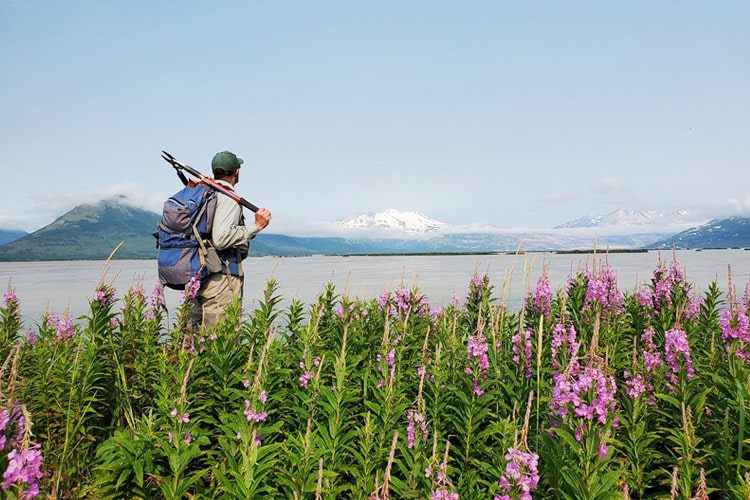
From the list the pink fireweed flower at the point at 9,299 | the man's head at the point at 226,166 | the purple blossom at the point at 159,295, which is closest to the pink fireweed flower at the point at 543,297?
the man's head at the point at 226,166

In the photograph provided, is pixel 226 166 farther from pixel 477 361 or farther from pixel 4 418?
pixel 4 418

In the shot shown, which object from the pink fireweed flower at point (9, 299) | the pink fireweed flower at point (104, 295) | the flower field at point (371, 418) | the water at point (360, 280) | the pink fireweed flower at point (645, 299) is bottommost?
the water at point (360, 280)

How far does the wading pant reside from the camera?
7.80 m

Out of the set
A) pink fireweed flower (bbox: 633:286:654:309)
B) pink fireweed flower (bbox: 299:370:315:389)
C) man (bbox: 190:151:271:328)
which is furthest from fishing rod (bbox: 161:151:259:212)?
pink fireweed flower (bbox: 633:286:654:309)

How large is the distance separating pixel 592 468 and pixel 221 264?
19.6 feet

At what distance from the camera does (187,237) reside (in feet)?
24.2

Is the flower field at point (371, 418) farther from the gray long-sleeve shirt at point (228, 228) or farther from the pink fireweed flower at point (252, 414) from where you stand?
the gray long-sleeve shirt at point (228, 228)

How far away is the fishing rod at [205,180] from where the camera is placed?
7.68m

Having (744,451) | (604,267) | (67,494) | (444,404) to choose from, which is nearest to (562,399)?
(444,404)

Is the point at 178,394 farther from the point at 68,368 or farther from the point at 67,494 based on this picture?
the point at 68,368

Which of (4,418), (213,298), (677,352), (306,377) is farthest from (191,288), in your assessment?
(677,352)

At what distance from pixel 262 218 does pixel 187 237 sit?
47.0 inches

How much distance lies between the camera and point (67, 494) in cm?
516

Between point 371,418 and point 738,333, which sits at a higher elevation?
point 738,333
